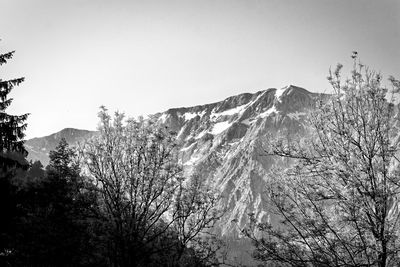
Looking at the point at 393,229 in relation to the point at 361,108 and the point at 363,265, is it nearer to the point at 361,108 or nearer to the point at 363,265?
the point at 363,265

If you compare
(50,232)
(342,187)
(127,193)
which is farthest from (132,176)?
(50,232)

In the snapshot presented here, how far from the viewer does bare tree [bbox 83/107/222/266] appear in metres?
9.25

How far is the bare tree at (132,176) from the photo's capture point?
9.25 metres

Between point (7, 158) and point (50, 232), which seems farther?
point (50, 232)

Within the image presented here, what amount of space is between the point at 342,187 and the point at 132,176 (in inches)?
237

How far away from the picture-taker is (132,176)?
377 inches

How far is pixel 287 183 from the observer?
6.91 meters

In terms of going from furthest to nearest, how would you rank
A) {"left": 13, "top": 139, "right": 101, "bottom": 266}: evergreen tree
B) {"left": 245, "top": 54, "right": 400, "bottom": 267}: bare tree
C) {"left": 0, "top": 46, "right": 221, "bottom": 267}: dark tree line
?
{"left": 13, "top": 139, "right": 101, "bottom": 266}: evergreen tree
{"left": 0, "top": 46, "right": 221, "bottom": 267}: dark tree line
{"left": 245, "top": 54, "right": 400, "bottom": 267}: bare tree

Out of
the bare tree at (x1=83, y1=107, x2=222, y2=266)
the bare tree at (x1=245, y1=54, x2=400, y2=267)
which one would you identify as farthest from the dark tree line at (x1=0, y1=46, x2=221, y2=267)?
the bare tree at (x1=245, y1=54, x2=400, y2=267)

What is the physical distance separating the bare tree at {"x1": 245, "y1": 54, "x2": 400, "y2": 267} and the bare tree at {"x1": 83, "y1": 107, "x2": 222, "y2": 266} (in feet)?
12.6

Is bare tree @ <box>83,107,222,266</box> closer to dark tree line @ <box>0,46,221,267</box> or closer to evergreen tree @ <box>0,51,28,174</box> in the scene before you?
dark tree line @ <box>0,46,221,267</box>

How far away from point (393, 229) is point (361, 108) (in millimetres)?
2371

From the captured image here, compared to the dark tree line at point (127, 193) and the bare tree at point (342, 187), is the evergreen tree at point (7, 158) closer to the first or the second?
the dark tree line at point (127, 193)

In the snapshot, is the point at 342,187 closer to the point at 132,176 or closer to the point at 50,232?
the point at 132,176
